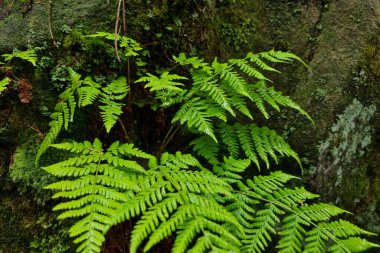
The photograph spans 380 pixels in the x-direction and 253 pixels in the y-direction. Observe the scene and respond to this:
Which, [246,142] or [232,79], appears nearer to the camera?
[232,79]

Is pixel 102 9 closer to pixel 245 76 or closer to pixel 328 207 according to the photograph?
pixel 245 76

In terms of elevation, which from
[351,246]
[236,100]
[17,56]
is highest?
[236,100]

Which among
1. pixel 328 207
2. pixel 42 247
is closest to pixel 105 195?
pixel 42 247

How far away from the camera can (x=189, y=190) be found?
244 cm

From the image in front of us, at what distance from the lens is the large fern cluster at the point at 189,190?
2.06 meters

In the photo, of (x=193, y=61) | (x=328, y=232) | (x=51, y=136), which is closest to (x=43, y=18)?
(x=51, y=136)

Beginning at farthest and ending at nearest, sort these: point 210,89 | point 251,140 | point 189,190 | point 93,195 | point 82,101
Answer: point 251,140
point 210,89
point 82,101
point 189,190
point 93,195

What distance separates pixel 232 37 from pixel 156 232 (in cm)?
283

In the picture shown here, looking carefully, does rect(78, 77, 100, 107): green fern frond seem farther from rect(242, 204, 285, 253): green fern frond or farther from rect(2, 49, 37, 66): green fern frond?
rect(242, 204, 285, 253): green fern frond

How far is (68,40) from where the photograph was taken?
125 inches

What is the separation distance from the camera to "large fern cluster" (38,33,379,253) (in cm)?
206

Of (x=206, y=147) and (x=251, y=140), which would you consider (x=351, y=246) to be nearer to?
(x=251, y=140)

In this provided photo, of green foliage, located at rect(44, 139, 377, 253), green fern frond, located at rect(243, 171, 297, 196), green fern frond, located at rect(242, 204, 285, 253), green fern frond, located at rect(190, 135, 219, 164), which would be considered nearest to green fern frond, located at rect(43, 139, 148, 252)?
green foliage, located at rect(44, 139, 377, 253)

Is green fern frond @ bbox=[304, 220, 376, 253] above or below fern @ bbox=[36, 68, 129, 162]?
below
